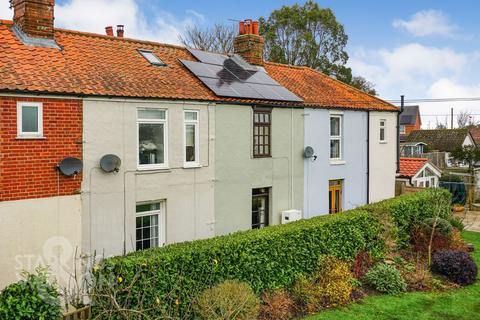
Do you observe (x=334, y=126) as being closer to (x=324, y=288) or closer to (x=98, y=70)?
(x=324, y=288)

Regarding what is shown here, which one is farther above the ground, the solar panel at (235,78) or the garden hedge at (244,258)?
the solar panel at (235,78)

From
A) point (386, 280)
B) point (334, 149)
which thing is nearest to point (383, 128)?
point (334, 149)

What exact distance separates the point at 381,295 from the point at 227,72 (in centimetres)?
978

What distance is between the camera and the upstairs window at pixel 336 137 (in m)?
19.7

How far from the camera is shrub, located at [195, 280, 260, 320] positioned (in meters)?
9.09

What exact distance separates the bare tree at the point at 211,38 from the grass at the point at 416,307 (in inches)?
1140

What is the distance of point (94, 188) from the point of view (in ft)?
40.6

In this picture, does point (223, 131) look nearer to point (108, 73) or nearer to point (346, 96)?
point (108, 73)

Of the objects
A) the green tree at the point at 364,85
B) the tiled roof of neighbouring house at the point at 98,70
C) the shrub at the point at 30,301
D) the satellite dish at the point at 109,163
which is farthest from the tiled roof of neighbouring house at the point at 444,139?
the shrub at the point at 30,301

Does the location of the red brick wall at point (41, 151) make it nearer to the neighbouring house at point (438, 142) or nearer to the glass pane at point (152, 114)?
the glass pane at point (152, 114)

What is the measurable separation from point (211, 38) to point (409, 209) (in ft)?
87.9

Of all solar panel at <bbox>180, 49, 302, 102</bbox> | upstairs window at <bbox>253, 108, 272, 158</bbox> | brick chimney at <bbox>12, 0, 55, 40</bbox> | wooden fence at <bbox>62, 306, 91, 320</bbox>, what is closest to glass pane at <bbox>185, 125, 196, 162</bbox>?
solar panel at <bbox>180, 49, 302, 102</bbox>

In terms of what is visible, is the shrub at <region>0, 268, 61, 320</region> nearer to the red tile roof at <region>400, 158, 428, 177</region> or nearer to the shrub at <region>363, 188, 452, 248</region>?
the shrub at <region>363, 188, 452, 248</region>

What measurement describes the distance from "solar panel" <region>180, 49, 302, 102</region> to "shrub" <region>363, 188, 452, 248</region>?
5267 millimetres
